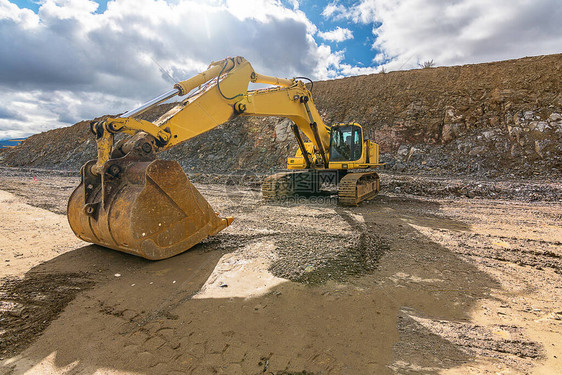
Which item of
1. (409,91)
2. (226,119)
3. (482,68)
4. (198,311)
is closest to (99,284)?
(198,311)

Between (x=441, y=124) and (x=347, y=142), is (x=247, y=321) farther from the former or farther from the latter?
(x=441, y=124)

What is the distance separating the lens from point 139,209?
3.32 metres

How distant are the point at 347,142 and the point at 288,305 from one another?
7.05 metres

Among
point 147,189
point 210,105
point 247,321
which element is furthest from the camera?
point 210,105

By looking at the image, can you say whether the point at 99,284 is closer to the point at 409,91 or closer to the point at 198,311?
the point at 198,311

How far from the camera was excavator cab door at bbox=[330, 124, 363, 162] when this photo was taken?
8891mm

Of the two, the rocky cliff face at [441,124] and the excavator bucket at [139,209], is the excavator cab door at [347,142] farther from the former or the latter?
the rocky cliff face at [441,124]

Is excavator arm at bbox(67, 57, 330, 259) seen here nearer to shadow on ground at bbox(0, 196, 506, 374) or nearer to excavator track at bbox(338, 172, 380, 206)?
shadow on ground at bbox(0, 196, 506, 374)

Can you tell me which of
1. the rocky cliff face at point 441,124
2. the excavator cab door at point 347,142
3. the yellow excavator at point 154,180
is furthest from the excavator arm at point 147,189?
the rocky cliff face at point 441,124

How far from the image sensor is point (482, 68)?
1817 cm

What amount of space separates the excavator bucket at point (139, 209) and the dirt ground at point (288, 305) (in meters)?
0.30

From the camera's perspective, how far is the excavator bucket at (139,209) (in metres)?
3.37

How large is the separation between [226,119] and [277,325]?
3.71 meters

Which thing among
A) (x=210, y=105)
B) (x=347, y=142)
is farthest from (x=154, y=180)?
(x=347, y=142)
